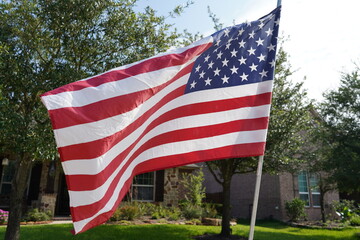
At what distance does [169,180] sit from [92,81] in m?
15.7

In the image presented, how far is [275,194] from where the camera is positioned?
20406 millimetres

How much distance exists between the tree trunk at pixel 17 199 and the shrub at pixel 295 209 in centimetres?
1523

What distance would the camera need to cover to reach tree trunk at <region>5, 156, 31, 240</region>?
861 centimetres

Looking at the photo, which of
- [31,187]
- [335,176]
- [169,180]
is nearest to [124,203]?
[169,180]

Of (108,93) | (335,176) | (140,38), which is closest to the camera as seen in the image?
(108,93)

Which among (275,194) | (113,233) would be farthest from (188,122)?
(275,194)

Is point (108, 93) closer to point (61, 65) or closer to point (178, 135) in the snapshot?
point (178, 135)

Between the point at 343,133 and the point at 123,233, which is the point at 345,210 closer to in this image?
the point at 343,133

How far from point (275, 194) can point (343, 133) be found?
7.35 m

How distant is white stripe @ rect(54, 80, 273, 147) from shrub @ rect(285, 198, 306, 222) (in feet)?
53.8

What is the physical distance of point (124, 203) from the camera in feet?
56.1

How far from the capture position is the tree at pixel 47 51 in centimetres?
791

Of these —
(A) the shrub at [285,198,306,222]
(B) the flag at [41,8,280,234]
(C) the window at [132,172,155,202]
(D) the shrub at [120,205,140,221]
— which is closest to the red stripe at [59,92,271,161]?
(B) the flag at [41,8,280,234]

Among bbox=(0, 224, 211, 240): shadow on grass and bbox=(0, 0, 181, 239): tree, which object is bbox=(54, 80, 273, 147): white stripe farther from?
bbox=(0, 224, 211, 240): shadow on grass
